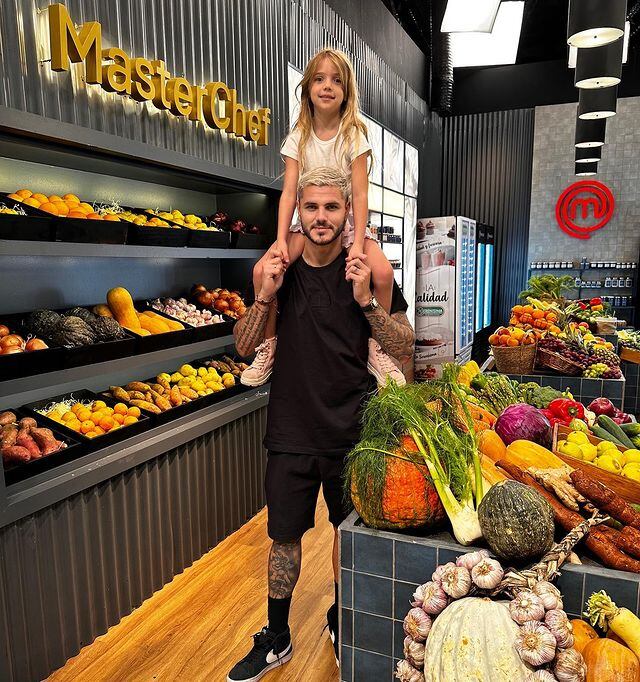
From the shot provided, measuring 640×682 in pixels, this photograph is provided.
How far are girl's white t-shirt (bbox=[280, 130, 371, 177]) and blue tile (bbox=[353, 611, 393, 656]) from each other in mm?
1576

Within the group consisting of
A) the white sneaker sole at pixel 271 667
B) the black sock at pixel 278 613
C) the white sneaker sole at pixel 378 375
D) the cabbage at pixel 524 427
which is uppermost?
the white sneaker sole at pixel 378 375

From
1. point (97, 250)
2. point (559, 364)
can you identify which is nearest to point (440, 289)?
point (559, 364)

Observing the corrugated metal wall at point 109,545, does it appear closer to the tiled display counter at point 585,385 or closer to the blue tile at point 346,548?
the blue tile at point 346,548

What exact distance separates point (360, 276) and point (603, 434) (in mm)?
1298

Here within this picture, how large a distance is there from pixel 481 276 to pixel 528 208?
6.10ft

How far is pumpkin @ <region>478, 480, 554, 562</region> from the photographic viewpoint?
131cm

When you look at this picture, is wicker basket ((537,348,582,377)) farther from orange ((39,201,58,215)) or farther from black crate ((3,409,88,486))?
orange ((39,201,58,215))

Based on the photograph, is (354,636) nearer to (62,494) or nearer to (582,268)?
(62,494)

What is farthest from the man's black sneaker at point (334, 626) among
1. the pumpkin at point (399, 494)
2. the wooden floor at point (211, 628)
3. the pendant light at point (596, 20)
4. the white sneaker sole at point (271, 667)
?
the pendant light at point (596, 20)

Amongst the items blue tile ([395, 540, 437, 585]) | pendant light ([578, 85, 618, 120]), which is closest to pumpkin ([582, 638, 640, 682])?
blue tile ([395, 540, 437, 585])

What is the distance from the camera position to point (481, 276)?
31.3 ft

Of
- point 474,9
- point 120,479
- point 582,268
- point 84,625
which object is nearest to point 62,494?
point 120,479

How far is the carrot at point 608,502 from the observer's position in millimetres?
1504

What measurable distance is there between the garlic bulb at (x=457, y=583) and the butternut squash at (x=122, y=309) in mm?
2171
